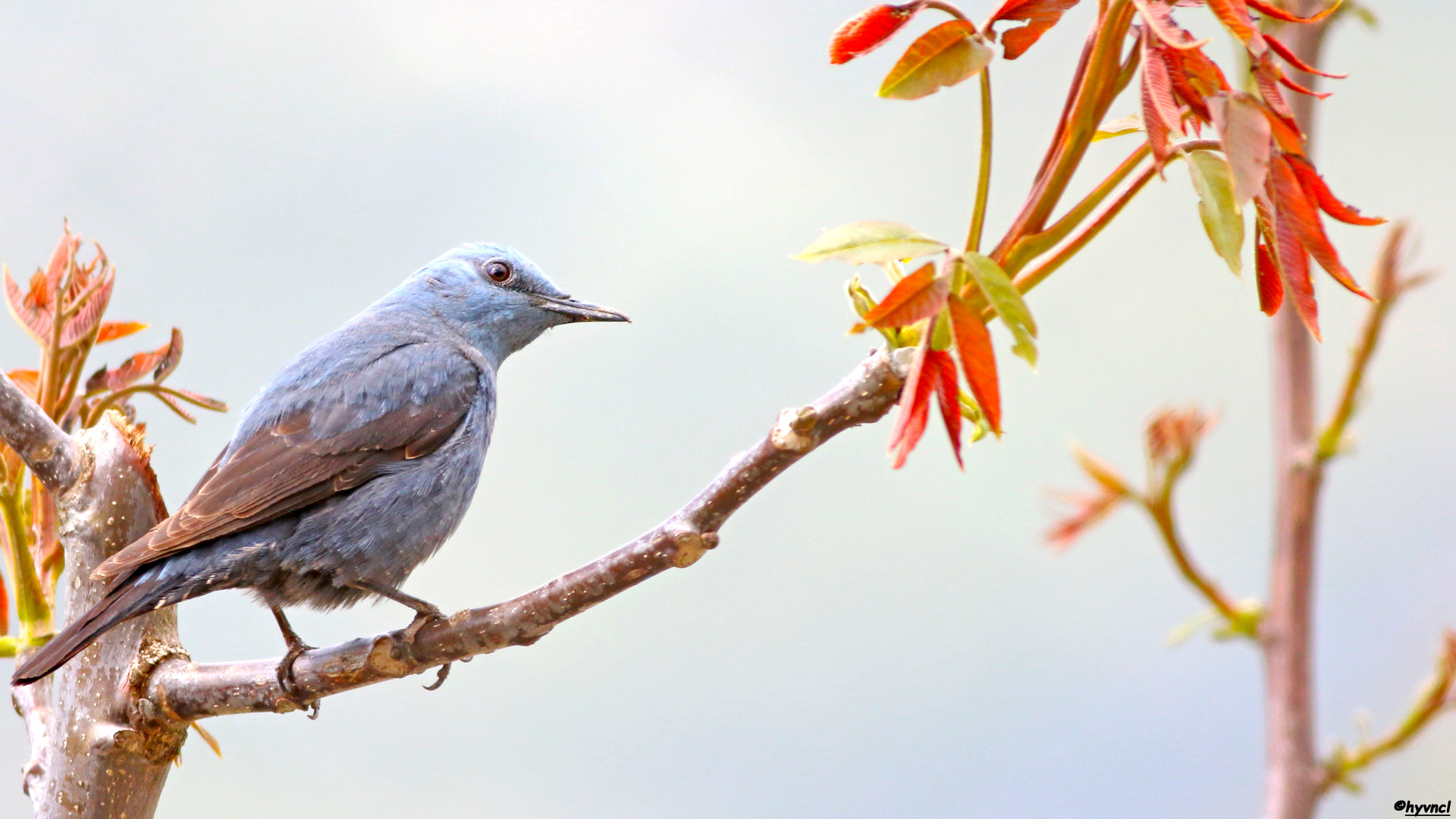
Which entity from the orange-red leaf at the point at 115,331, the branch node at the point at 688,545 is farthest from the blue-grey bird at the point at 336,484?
the branch node at the point at 688,545

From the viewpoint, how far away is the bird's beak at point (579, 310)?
298 cm

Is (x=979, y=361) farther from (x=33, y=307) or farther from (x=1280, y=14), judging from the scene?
(x=33, y=307)

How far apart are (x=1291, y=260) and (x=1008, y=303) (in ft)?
1.09

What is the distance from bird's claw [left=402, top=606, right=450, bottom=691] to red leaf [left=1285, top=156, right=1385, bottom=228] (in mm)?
1476

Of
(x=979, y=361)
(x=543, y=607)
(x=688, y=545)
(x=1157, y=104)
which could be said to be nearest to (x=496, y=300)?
(x=543, y=607)

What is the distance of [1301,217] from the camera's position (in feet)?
4.10

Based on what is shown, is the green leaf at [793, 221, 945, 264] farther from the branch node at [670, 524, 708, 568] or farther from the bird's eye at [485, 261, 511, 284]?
the bird's eye at [485, 261, 511, 284]

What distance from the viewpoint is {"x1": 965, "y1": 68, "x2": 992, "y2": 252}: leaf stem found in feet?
4.15

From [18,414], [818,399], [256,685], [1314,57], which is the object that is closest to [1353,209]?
[818,399]

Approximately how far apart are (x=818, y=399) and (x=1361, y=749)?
Result: 191 centimetres

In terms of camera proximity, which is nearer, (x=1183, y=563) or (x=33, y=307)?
(x=33, y=307)

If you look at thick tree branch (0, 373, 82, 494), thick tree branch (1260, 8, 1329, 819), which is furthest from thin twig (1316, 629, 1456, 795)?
thick tree branch (0, 373, 82, 494)

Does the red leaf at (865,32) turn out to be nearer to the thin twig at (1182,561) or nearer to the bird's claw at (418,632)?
the bird's claw at (418,632)

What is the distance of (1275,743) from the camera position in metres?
2.63
